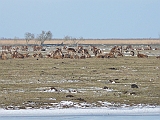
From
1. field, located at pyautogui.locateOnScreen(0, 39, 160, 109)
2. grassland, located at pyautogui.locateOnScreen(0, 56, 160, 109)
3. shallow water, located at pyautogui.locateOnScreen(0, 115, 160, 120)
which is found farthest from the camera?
grassland, located at pyautogui.locateOnScreen(0, 56, 160, 109)

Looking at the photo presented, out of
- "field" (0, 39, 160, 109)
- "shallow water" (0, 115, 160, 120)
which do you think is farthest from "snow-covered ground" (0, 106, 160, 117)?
"field" (0, 39, 160, 109)

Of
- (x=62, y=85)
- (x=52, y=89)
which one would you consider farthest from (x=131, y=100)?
(x=62, y=85)

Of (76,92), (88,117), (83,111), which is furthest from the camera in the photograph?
(76,92)

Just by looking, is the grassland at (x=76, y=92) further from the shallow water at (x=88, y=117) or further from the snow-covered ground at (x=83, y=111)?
the shallow water at (x=88, y=117)

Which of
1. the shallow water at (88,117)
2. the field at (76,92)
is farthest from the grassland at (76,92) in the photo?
the shallow water at (88,117)

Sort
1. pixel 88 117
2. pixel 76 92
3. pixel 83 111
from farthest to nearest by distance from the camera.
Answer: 1. pixel 76 92
2. pixel 83 111
3. pixel 88 117

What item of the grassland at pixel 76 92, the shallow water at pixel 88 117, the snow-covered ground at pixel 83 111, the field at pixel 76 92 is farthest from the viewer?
the grassland at pixel 76 92

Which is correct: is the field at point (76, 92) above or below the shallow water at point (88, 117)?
above

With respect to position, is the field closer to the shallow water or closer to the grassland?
the grassland

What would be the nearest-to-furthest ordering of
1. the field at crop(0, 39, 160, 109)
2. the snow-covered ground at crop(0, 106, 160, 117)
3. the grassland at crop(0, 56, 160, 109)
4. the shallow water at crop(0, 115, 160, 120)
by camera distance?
1. the shallow water at crop(0, 115, 160, 120)
2. the snow-covered ground at crop(0, 106, 160, 117)
3. the field at crop(0, 39, 160, 109)
4. the grassland at crop(0, 56, 160, 109)

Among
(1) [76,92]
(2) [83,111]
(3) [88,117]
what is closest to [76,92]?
(1) [76,92]

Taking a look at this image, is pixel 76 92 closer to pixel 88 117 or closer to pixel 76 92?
pixel 76 92

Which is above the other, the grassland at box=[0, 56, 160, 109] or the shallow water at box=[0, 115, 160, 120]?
the grassland at box=[0, 56, 160, 109]

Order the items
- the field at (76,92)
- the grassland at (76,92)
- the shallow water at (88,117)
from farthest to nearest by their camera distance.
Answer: the grassland at (76,92)
the field at (76,92)
the shallow water at (88,117)
